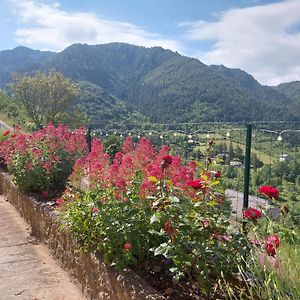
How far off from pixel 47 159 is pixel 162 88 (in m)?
107

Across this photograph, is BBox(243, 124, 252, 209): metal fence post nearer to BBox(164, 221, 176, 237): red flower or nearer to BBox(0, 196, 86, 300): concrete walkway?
BBox(164, 221, 176, 237): red flower

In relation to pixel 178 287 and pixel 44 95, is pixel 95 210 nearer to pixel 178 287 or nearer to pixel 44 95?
pixel 178 287

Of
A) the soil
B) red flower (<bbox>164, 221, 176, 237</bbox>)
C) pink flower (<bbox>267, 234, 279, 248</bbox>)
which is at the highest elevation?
pink flower (<bbox>267, 234, 279, 248</bbox>)

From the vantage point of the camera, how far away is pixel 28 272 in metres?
3.83

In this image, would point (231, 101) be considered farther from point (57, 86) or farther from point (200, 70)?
point (57, 86)

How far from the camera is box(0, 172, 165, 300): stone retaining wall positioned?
2.48 meters

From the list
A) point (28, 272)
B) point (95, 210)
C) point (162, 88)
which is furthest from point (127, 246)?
point (162, 88)

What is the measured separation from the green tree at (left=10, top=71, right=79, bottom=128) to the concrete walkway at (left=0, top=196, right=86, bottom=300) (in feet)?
111

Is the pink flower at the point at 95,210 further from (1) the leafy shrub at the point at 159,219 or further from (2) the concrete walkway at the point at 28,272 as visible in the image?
(2) the concrete walkway at the point at 28,272

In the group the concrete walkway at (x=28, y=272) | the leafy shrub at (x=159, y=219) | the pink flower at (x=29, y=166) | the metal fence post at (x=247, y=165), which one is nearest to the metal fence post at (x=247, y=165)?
the metal fence post at (x=247, y=165)

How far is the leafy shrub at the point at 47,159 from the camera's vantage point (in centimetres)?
520

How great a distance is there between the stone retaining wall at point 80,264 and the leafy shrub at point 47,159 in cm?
26

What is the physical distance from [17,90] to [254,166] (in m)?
38.5

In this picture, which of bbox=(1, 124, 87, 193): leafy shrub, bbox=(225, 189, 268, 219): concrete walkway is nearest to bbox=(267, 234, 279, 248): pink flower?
bbox=(225, 189, 268, 219): concrete walkway
